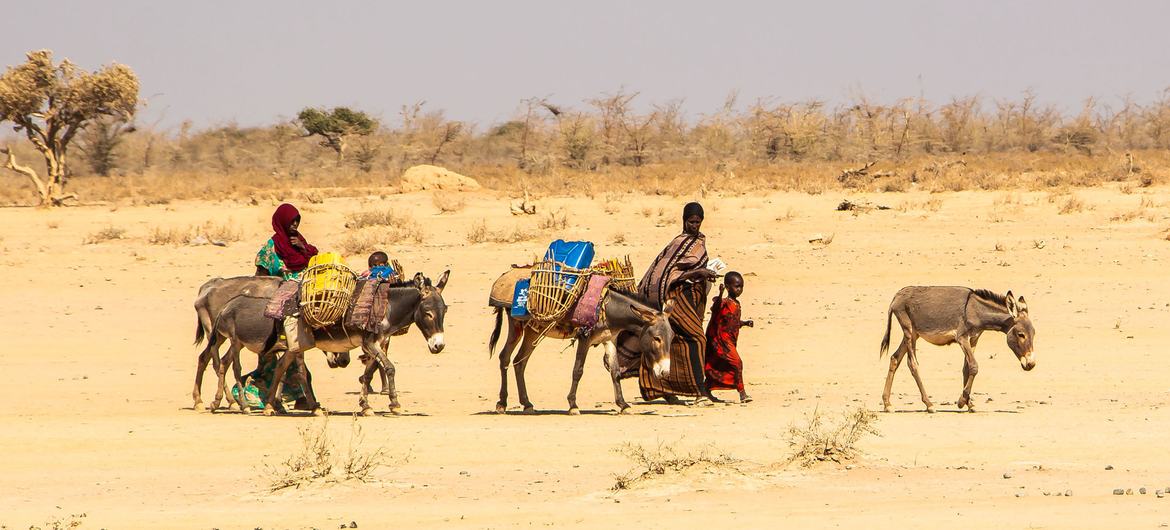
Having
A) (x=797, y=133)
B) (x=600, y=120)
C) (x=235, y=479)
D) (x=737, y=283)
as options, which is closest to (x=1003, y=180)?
(x=797, y=133)

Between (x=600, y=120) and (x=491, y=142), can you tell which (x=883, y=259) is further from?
(x=491, y=142)

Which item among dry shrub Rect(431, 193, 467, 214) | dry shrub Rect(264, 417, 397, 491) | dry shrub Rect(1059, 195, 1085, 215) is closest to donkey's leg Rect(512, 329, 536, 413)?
dry shrub Rect(264, 417, 397, 491)

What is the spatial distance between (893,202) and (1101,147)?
1667cm

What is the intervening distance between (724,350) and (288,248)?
4.28 m

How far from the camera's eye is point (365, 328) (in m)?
13.4

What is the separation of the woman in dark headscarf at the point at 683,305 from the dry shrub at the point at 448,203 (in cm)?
1704

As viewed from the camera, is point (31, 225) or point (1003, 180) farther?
point (1003, 180)

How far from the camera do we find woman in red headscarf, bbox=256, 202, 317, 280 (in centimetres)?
1427

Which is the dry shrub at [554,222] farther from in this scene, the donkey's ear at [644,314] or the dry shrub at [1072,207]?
the donkey's ear at [644,314]

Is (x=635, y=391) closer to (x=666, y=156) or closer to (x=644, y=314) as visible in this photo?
(x=644, y=314)

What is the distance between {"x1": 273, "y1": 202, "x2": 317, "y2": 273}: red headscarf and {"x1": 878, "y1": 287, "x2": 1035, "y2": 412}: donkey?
561 cm

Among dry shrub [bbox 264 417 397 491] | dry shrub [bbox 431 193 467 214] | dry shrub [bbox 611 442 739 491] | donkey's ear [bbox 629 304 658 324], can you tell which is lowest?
dry shrub [bbox 264 417 397 491]

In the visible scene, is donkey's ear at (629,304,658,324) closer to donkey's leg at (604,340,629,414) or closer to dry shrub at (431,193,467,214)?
donkey's leg at (604,340,629,414)

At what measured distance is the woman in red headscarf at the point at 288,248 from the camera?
14.3 metres
